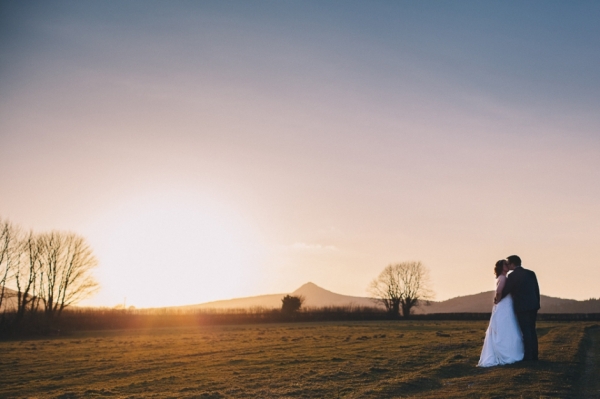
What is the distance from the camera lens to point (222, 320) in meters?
82.5

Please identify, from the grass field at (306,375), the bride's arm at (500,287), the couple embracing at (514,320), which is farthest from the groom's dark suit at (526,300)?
the grass field at (306,375)

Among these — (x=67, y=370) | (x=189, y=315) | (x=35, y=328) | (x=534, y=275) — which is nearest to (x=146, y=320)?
(x=189, y=315)

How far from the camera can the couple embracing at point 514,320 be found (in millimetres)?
16312

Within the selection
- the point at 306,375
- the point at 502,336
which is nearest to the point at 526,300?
the point at 502,336

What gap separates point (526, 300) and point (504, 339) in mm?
1481

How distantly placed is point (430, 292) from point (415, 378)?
4771 inches

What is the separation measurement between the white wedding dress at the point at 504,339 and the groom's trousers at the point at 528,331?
152 millimetres

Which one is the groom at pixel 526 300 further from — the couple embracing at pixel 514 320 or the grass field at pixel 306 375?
the grass field at pixel 306 375

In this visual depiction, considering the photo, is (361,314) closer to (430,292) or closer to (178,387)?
(430,292)

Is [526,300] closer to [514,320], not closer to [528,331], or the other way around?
[514,320]

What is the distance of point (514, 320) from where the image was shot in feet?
53.9

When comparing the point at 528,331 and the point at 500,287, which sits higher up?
the point at 500,287

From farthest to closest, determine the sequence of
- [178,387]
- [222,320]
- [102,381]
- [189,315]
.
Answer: [189,315], [222,320], [102,381], [178,387]

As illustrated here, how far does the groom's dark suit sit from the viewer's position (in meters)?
16.3
